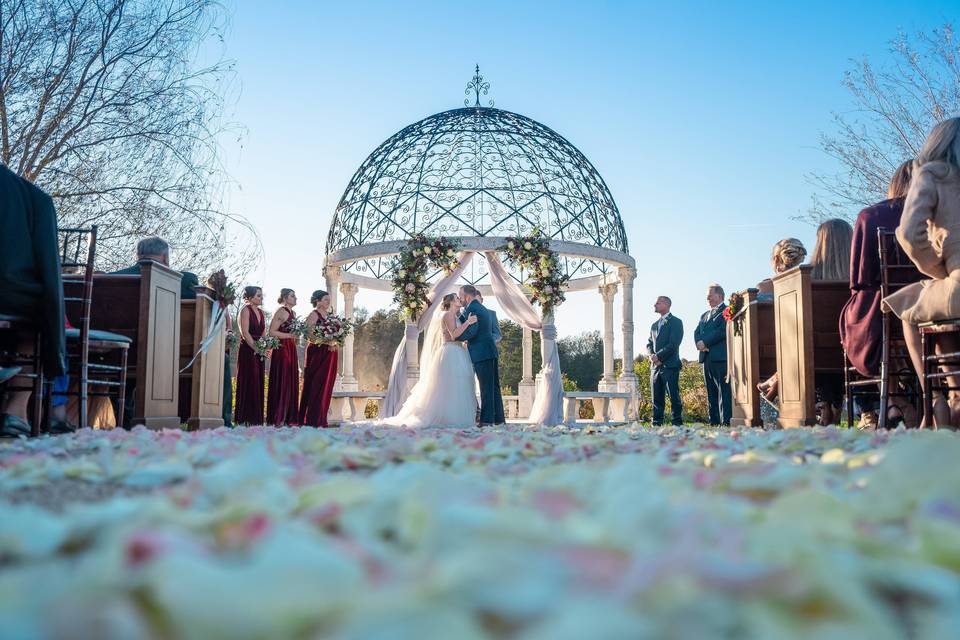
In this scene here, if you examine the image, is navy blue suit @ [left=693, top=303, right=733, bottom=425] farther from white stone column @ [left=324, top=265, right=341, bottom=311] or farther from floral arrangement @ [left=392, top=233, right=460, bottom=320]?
white stone column @ [left=324, top=265, right=341, bottom=311]

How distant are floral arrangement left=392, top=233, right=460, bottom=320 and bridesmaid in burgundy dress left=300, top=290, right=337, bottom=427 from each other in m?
2.79

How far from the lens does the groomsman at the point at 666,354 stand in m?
9.60

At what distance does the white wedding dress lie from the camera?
9539 mm

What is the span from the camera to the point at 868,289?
17.2ft

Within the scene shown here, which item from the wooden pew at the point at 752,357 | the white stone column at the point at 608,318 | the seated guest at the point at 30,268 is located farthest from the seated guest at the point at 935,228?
the white stone column at the point at 608,318

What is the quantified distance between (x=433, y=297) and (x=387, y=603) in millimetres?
12448

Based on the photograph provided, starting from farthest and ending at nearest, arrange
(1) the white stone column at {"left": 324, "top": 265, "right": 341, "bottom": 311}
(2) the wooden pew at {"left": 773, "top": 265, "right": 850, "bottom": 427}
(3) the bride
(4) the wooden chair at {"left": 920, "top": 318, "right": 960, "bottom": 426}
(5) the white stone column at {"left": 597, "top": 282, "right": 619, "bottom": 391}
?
1. (5) the white stone column at {"left": 597, "top": 282, "right": 619, "bottom": 391}
2. (1) the white stone column at {"left": 324, "top": 265, "right": 341, "bottom": 311}
3. (3) the bride
4. (2) the wooden pew at {"left": 773, "top": 265, "right": 850, "bottom": 427}
5. (4) the wooden chair at {"left": 920, "top": 318, "right": 960, "bottom": 426}

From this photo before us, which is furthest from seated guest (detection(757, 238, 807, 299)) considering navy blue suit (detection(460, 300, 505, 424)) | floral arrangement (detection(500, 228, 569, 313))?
floral arrangement (detection(500, 228, 569, 313))

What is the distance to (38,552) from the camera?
3.33 feet

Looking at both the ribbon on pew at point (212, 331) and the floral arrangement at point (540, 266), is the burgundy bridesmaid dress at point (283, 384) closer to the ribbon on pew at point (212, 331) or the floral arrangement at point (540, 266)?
the ribbon on pew at point (212, 331)

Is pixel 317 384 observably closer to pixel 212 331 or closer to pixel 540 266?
pixel 212 331

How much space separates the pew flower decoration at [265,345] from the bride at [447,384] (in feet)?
6.31

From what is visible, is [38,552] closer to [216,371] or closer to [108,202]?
[216,371]

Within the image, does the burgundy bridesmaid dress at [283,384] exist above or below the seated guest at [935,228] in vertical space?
below
